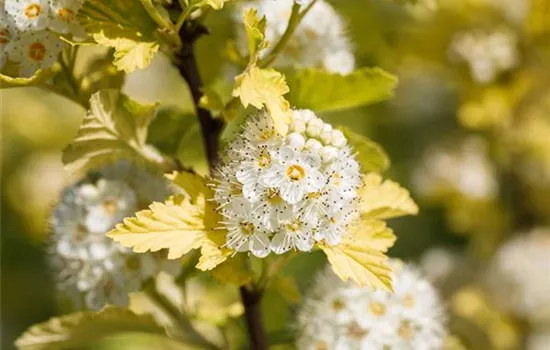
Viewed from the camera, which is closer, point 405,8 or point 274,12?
point 274,12

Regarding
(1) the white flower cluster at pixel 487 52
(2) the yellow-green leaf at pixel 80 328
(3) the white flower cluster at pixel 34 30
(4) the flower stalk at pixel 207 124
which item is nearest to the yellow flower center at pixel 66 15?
(3) the white flower cluster at pixel 34 30

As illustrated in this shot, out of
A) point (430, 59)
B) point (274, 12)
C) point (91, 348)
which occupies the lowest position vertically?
point (91, 348)

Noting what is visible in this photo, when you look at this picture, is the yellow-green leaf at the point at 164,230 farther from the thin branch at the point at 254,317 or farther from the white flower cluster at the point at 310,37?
the white flower cluster at the point at 310,37

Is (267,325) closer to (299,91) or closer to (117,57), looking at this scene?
(299,91)

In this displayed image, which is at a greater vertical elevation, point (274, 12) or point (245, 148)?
point (274, 12)

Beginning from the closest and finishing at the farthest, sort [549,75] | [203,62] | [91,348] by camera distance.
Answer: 1. [203,62]
2. [549,75]
3. [91,348]

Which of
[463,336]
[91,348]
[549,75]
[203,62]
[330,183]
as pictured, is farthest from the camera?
[91,348]

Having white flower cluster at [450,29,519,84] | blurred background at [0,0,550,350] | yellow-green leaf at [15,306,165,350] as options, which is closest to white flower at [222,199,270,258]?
yellow-green leaf at [15,306,165,350]

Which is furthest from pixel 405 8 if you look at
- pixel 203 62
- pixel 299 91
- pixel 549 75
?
pixel 299 91

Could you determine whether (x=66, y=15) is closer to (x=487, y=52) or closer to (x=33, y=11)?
(x=33, y=11)
